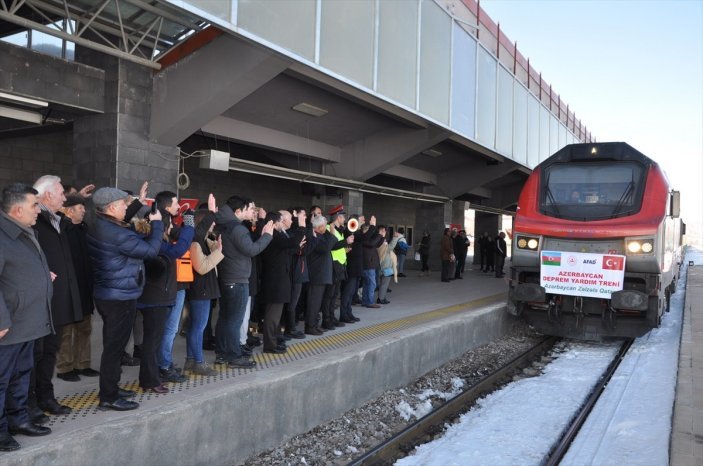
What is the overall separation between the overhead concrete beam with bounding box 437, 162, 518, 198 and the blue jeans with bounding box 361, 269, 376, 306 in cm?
1056

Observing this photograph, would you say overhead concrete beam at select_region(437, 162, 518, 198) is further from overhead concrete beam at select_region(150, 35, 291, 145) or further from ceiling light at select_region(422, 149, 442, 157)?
overhead concrete beam at select_region(150, 35, 291, 145)

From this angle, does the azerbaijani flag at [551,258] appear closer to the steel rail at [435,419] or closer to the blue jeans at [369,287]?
the steel rail at [435,419]

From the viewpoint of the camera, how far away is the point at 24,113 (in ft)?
27.0

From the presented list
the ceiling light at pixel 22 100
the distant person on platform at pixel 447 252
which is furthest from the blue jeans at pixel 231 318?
the distant person on platform at pixel 447 252

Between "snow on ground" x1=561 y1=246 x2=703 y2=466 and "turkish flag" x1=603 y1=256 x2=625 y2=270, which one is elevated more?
"turkish flag" x1=603 y1=256 x2=625 y2=270

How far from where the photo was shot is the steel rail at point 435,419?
16.0 feet

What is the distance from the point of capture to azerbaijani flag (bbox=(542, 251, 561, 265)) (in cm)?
840

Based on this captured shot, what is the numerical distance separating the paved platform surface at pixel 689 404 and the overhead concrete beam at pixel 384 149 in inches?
284

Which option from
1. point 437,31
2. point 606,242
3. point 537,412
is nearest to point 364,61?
point 437,31

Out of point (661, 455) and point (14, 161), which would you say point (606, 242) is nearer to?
point (661, 455)

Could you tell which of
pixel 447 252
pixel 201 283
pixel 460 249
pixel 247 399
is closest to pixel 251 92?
pixel 201 283

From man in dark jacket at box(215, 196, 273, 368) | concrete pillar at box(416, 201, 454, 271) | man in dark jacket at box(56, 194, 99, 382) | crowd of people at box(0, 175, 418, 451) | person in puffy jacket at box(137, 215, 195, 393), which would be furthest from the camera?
concrete pillar at box(416, 201, 454, 271)

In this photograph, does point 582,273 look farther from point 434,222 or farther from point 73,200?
point 434,222

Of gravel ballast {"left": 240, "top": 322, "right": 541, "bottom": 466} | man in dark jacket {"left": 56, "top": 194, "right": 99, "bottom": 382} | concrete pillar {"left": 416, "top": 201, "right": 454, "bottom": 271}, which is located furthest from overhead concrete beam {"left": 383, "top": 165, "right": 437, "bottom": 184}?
man in dark jacket {"left": 56, "top": 194, "right": 99, "bottom": 382}
